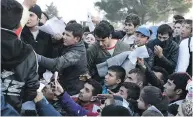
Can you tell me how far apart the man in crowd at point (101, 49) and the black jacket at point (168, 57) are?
2.08 ft

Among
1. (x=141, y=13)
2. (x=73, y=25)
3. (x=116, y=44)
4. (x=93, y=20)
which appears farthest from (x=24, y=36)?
(x=141, y=13)

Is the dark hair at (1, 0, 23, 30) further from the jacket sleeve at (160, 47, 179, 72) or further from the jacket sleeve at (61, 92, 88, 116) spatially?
the jacket sleeve at (160, 47, 179, 72)

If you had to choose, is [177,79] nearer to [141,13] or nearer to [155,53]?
[155,53]

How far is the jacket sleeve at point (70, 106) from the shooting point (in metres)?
3.14

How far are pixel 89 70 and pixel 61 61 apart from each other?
1.94 ft

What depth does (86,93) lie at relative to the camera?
3652 millimetres

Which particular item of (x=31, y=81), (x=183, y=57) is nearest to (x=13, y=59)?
(x=31, y=81)

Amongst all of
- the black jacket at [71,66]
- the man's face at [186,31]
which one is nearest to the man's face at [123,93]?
the black jacket at [71,66]

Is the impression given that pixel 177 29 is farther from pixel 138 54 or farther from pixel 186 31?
pixel 138 54

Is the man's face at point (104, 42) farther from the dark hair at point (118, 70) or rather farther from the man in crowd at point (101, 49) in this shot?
the dark hair at point (118, 70)

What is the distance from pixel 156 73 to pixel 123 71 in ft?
1.85

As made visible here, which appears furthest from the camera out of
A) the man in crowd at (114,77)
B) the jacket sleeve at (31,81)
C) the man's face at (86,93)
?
the man in crowd at (114,77)

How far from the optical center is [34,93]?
2502 millimetres

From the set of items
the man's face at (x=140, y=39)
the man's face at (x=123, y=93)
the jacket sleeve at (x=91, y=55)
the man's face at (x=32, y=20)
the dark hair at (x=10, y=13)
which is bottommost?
the man's face at (x=123, y=93)
